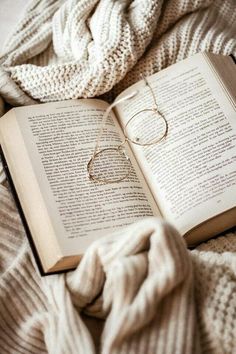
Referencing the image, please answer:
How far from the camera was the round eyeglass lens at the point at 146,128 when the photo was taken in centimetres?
81

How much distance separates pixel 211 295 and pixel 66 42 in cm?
52

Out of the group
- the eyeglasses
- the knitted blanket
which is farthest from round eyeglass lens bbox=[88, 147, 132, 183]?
the knitted blanket

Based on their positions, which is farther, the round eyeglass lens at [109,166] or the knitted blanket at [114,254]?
the round eyeglass lens at [109,166]

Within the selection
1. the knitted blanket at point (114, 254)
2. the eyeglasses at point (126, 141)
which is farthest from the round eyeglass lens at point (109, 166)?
the knitted blanket at point (114, 254)

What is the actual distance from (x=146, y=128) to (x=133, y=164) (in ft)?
0.20

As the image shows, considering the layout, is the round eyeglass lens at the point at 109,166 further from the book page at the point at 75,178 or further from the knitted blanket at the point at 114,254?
the knitted blanket at the point at 114,254

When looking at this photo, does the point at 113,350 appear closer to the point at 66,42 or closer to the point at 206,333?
the point at 206,333

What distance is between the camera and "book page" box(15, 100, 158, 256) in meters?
0.71

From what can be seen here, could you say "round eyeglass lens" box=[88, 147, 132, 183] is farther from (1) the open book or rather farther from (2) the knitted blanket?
(2) the knitted blanket

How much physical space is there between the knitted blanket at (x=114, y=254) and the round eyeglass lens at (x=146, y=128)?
8 centimetres

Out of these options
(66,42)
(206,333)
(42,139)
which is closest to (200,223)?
(206,333)

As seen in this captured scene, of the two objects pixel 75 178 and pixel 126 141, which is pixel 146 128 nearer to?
pixel 126 141

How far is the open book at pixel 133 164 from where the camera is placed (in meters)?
0.72

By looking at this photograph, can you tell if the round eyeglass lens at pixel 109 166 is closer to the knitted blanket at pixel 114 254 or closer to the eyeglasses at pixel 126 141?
the eyeglasses at pixel 126 141
